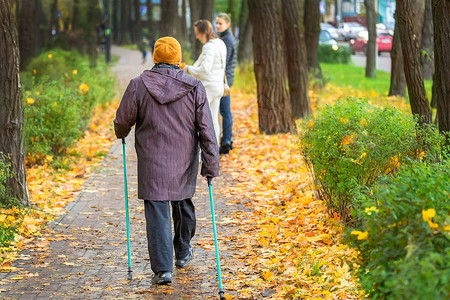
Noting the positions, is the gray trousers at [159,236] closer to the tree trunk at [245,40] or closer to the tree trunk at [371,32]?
the tree trunk at [371,32]

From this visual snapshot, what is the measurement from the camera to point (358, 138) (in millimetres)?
6879

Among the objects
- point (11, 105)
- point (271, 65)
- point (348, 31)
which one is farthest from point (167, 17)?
point (348, 31)

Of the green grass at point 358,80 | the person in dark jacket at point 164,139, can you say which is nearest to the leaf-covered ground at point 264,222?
the person in dark jacket at point 164,139

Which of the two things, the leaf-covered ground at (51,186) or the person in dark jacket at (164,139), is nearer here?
the person in dark jacket at (164,139)

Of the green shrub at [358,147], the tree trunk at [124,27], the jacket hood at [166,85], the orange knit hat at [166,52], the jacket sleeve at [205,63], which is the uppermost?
the orange knit hat at [166,52]

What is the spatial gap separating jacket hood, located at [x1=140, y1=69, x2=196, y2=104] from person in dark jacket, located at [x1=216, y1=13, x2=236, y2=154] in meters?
5.56

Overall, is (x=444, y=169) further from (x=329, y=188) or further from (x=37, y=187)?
(x=37, y=187)

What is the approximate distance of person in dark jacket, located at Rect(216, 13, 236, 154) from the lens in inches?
467

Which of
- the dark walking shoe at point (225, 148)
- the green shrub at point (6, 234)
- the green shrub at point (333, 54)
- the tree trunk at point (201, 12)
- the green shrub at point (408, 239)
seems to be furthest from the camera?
the green shrub at point (333, 54)

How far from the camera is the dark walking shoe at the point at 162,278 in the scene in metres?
6.26

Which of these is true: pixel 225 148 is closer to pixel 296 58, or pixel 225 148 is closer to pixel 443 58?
pixel 296 58

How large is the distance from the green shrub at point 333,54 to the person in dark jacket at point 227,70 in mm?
26131

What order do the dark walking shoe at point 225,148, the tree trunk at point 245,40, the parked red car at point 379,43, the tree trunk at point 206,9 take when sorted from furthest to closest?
the parked red car at point 379,43 → the tree trunk at point 245,40 → the tree trunk at point 206,9 → the dark walking shoe at point 225,148

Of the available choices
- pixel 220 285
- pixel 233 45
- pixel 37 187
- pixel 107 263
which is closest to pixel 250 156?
pixel 233 45
